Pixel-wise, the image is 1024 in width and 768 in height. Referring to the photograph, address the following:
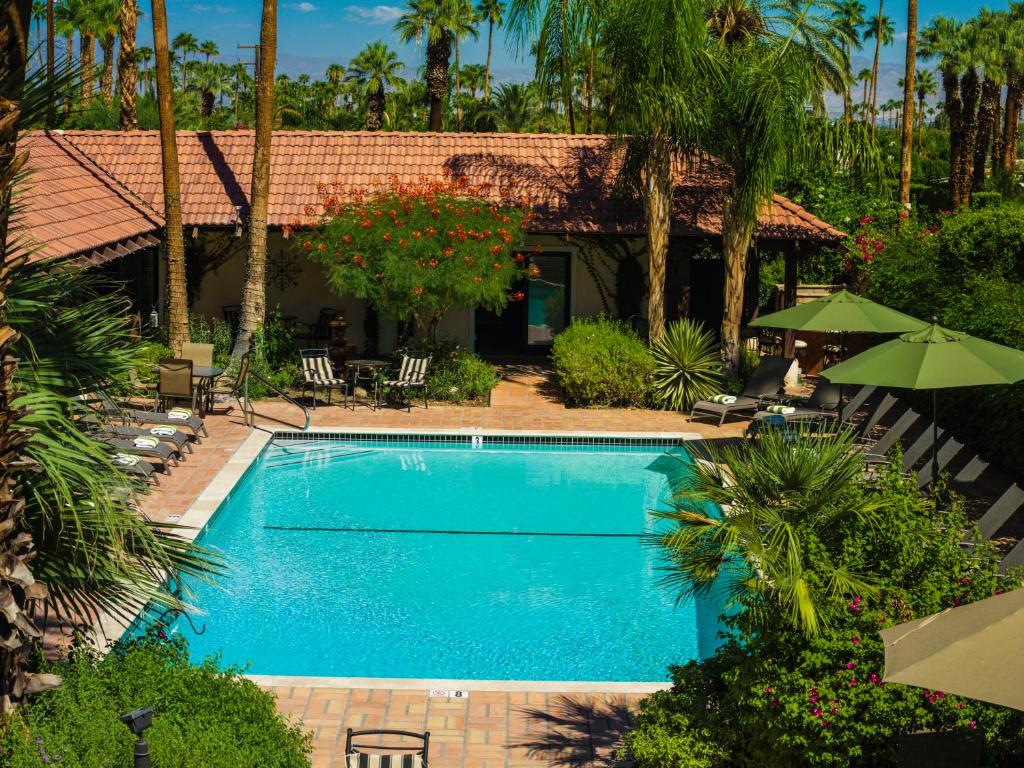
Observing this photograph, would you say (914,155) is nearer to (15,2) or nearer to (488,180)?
(488,180)

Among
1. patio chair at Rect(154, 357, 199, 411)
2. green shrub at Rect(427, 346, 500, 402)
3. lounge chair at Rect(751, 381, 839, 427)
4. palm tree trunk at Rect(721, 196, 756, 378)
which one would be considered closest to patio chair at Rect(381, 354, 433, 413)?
green shrub at Rect(427, 346, 500, 402)

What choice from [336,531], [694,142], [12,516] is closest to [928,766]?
[12,516]

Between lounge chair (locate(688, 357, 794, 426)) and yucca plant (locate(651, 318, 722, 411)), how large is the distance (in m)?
0.58

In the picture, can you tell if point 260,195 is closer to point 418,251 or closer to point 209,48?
point 418,251

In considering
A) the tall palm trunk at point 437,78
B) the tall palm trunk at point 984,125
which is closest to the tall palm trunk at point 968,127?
the tall palm trunk at point 984,125

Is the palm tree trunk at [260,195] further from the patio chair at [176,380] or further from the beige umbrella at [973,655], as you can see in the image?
the beige umbrella at [973,655]

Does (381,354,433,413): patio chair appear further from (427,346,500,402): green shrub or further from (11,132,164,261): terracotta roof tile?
(11,132,164,261): terracotta roof tile

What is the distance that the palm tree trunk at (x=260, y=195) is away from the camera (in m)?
18.1

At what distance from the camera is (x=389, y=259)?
1752 centimetres

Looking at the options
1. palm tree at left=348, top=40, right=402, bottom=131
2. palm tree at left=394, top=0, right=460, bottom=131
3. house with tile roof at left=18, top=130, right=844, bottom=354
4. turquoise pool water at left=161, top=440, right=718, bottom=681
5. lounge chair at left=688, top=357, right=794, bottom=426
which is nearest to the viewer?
turquoise pool water at left=161, top=440, right=718, bottom=681

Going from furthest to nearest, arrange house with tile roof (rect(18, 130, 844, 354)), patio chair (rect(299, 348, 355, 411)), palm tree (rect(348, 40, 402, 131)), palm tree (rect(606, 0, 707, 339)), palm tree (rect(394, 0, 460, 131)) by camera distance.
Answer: palm tree (rect(348, 40, 402, 131))
palm tree (rect(394, 0, 460, 131))
house with tile roof (rect(18, 130, 844, 354))
patio chair (rect(299, 348, 355, 411))
palm tree (rect(606, 0, 707, 339))

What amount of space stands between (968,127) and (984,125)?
367 centimetres

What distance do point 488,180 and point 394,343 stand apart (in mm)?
3563

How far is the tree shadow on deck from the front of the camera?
7.33 m
